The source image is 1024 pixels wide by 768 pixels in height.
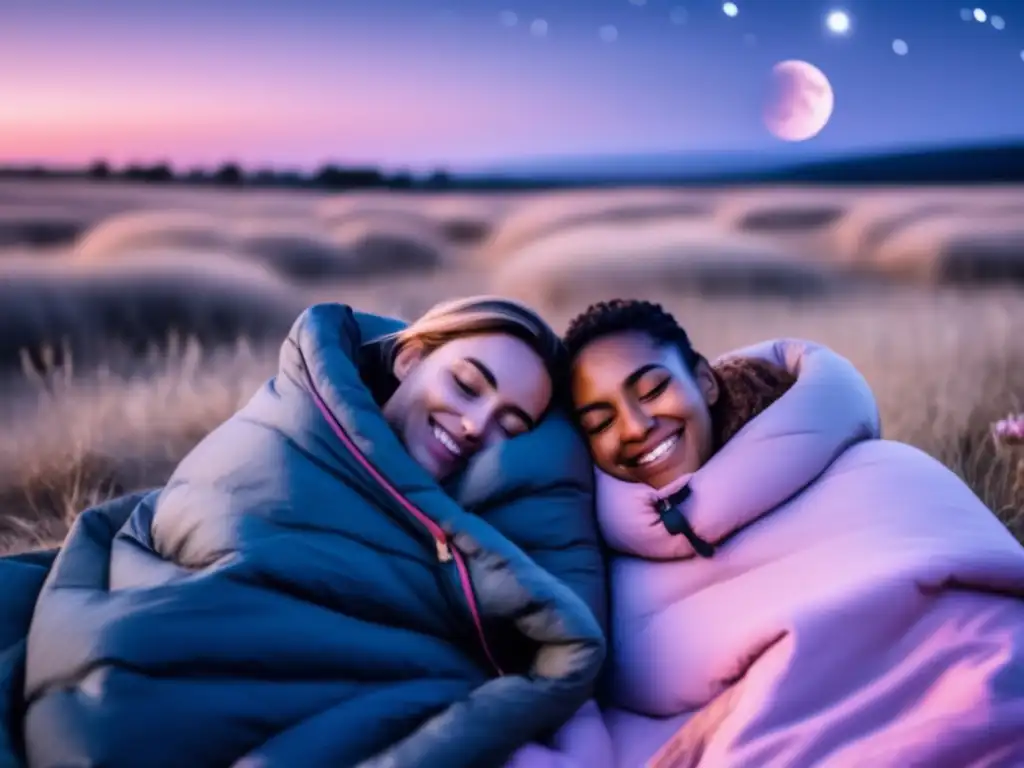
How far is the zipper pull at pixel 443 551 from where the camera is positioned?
3.77 feet

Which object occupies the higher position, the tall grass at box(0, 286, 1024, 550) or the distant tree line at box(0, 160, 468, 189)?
the distant tree line at box(0, 160, 468, 189)

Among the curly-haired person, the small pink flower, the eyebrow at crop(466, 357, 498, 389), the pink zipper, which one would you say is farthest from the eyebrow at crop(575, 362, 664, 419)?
the small pink flower

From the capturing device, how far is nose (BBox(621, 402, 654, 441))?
1316mm

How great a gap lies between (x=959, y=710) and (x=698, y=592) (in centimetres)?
35

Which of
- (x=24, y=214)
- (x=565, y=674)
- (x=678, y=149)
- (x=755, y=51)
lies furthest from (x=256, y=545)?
(x=755, y=51)

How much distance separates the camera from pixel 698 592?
1.25m

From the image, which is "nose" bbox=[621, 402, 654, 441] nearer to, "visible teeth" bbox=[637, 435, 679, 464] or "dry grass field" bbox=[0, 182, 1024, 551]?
"visible teeth" bbox=[637, 435, 679, 464]

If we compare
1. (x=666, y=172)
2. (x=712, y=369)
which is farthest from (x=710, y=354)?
(x=712, y=369)

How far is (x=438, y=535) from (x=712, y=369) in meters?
0.57

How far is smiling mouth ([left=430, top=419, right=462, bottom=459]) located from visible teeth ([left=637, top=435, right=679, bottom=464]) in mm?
252

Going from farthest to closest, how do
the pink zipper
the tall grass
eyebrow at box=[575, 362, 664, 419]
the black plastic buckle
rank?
the tall grass, eyebrow at box=[575, 362, 664, 419], the black plastic buckle, the pink zipper

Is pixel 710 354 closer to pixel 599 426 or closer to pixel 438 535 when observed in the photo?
pixel 599 426

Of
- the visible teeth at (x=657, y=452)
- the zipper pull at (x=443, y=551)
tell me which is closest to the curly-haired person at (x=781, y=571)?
the visible teeth at (x=657, y=452)

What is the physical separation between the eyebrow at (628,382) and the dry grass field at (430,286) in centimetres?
99
